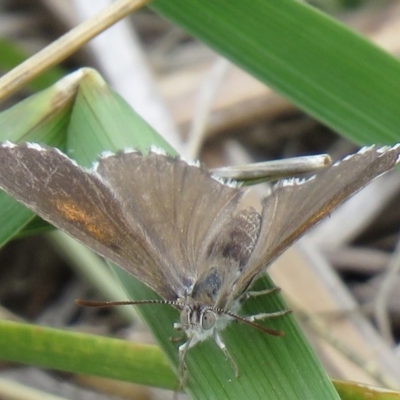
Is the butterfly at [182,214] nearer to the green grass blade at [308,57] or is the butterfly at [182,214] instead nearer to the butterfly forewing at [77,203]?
the butterfly forewing at [77,203]

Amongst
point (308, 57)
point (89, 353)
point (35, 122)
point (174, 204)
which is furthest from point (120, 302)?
point (308, 57)

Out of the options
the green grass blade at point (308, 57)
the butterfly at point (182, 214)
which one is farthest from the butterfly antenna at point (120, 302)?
the green grass blade at point (308, 57)

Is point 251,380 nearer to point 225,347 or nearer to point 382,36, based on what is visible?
point 225,347

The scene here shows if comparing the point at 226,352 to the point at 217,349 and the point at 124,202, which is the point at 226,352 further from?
the point at 124,202

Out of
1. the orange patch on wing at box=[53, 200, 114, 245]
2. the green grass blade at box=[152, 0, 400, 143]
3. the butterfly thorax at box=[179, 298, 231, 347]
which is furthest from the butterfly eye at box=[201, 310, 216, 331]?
the green grass blade at box=[152, 0, 400, 143]

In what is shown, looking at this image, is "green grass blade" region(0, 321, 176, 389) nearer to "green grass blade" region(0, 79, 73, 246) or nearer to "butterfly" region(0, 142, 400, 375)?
"butterfly" region(0, 142, 400, 375)

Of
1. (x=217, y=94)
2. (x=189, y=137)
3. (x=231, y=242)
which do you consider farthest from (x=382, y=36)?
(x=231, y=242)

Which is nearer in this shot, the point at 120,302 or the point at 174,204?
the point at 120,302
